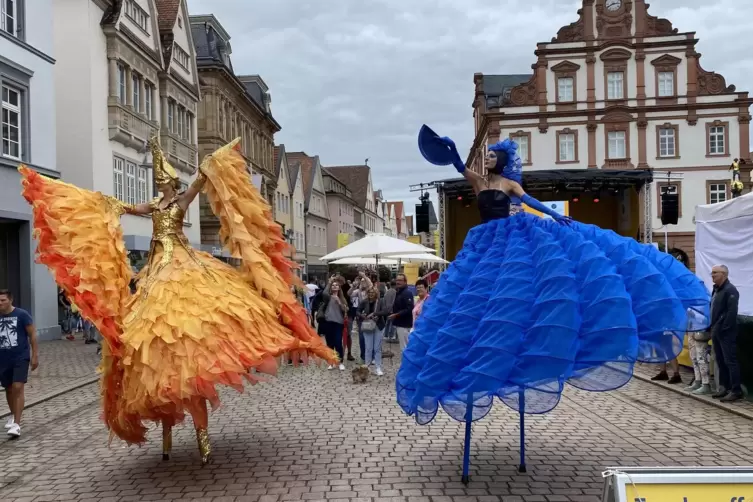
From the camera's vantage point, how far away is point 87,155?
22016 mm

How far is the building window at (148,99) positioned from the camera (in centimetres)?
2644

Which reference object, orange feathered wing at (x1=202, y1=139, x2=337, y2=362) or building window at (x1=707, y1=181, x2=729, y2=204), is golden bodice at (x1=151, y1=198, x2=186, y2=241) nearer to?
orange feathered wing at (x1=202, y1=139, x2=337, y2=362)

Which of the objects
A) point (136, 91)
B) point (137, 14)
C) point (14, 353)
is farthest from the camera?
point (136, 91)

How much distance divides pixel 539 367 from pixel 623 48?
42.2 metres

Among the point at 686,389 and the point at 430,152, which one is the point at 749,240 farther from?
the point at 430,152

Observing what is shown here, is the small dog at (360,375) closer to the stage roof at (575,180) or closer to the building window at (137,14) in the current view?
the stage roof at (575,180)

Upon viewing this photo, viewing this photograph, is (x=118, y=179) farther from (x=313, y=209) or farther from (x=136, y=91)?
(x=313, y=209)

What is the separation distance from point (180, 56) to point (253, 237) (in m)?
26.7

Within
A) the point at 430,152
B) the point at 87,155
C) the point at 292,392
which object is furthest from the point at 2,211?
the point at 430,152

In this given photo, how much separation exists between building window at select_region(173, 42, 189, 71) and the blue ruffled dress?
1071 inches

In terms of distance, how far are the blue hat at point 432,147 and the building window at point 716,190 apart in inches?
1608

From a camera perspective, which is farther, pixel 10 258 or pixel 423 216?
pixel 423 216

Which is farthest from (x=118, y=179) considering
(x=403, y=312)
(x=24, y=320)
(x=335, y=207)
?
(x=335, y=207)

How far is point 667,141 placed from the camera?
42.3 meters
